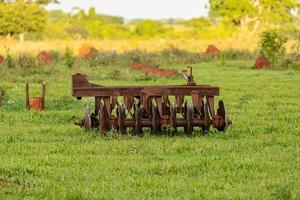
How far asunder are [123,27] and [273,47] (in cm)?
5405

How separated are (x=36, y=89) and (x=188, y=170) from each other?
40.5 feet

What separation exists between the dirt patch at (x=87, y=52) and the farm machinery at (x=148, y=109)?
20659 mm

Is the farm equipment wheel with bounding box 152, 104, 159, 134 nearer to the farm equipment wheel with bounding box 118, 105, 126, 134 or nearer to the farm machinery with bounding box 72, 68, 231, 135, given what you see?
the farm machinery with bounding box 72, 68, 231, 135

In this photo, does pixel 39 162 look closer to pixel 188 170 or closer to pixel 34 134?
pixel 188 170

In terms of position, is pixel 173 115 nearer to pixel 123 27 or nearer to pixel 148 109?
pixel 148 109

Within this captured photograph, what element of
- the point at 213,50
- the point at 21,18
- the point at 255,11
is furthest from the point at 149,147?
the point at 255,11

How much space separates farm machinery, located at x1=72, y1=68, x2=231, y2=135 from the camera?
1186cm

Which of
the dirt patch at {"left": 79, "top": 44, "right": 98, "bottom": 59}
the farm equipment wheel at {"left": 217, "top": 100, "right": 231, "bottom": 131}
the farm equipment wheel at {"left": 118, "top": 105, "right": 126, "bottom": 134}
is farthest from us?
the dirt patch at {"left": 79, "top": 44, "right": 98, "bottom": 59}

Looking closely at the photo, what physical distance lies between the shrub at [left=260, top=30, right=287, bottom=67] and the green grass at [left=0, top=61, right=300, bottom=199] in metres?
13.2

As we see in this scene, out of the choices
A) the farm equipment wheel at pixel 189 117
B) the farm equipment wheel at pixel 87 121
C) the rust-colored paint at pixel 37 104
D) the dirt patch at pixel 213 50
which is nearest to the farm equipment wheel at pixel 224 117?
the farm equipment wheel at pixel 189 117

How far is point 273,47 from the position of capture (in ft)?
97.3

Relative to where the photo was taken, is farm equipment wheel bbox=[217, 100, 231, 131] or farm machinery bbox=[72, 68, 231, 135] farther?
farm equipment wheel bbox=[217, 100, 231, 131]

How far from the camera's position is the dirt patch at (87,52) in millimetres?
33394

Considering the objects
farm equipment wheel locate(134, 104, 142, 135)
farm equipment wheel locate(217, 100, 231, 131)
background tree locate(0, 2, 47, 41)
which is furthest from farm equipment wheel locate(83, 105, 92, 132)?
background tree locate(0, 2, 47, 41)
